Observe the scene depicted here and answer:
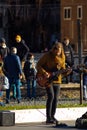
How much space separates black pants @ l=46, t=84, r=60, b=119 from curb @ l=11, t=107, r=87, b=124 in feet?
2.54

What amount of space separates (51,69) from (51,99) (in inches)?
26.1

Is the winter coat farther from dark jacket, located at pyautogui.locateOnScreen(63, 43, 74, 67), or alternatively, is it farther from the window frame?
the window frame

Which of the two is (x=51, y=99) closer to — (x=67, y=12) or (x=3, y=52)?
(x=3, y=52)

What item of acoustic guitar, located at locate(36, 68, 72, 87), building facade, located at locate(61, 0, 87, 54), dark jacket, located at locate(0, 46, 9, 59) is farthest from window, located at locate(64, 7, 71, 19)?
acoustic guitar, located at locate(36, 68, 72, 87)

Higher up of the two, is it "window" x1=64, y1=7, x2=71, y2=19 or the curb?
"window" x1=64, y1=7, x2=71, y2=19

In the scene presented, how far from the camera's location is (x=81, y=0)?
60.1 metres

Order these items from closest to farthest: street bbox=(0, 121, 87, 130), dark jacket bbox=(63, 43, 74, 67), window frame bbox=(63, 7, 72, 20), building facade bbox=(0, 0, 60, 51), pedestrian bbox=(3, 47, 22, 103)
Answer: street bbox=(0, 121, 87, 130) → pedestrian bbox=(3, 47, 22, 103) → dark jacket bbox=(63, 43, 74, 67) → window frame bbox=(63, 7, 72, 20) → building facade bbox=(0, 0, 60, 51)

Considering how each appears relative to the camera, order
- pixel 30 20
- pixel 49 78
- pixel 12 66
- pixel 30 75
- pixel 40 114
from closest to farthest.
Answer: pixel 49 78
pixel 40 114
pixel 12 66
pixel 30 75
pixel 30 20

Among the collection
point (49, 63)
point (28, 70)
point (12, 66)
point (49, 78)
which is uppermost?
point (49, 63)

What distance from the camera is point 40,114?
15.2 metres

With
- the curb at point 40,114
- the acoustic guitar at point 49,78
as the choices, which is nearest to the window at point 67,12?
the curb at point 40,114

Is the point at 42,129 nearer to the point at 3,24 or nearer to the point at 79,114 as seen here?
the point at 79,114

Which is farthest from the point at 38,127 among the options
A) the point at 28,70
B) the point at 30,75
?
the point at 28,70

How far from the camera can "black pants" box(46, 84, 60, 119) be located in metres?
14.2
